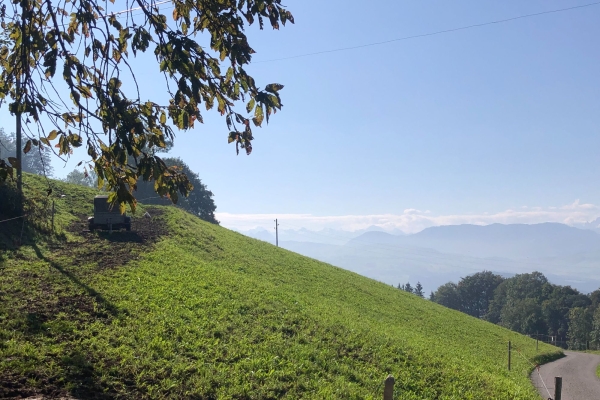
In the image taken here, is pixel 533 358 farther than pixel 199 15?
Yes

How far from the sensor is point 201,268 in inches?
791

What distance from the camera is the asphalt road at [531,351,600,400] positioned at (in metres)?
19.6

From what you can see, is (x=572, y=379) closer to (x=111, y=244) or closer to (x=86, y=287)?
(x=86, y=287)

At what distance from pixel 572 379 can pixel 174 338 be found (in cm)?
2366

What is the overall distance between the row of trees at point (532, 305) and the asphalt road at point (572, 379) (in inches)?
2145

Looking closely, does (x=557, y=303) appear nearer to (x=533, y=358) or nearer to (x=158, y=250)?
(x=533, y=358)

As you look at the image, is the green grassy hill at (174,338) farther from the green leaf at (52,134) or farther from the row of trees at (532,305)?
the row of trees at (532,305)

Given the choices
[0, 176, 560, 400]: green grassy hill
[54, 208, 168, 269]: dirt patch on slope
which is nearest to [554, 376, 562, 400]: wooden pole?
[0, 176, 560, 400]: green grassy hill

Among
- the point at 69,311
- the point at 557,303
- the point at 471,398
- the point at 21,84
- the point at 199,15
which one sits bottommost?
the point at 557,303

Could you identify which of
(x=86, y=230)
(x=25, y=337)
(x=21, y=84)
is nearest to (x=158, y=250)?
(x=86, y=230)

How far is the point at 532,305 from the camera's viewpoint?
90.5 meters

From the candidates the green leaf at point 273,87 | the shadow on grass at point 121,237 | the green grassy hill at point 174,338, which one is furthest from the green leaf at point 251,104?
the shadow on grass at point 121,237

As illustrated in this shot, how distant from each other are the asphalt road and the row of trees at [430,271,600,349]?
54471 millimetres

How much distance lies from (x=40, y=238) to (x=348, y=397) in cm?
1619
